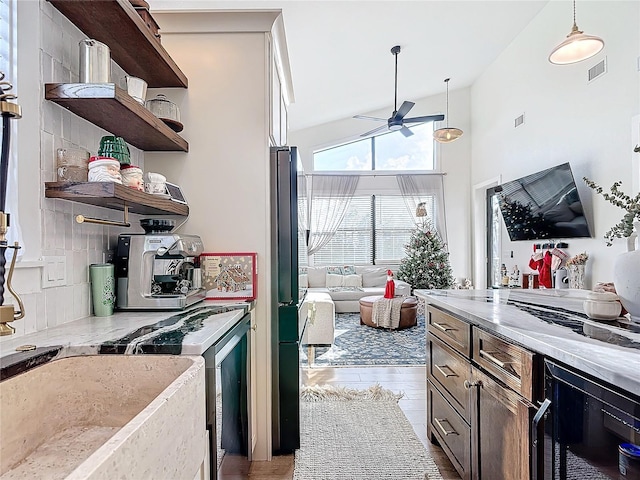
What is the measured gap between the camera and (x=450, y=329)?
6.24 feet

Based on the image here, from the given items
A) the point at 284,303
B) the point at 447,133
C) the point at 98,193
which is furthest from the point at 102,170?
the point at 447,133

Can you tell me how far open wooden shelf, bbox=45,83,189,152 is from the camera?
4.71ft

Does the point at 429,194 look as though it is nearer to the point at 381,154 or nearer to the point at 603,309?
the point at 381,154

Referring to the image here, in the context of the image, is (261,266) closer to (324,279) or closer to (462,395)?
(462,395)

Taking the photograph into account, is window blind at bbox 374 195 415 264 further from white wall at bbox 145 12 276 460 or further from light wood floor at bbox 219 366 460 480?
white wall at bbox 145 12 276 460

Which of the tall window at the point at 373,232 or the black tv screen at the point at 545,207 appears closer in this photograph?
the black tv screen at the point at 545,207

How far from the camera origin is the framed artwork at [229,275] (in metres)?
2.16

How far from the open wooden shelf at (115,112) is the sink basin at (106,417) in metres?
0.94

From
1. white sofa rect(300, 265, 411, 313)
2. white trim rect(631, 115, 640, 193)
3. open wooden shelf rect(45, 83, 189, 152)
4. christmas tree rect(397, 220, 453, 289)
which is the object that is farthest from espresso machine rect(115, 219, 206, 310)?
christmas tree rect(397, 220, 453, 289)

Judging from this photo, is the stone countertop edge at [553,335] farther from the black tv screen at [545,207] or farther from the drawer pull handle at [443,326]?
the black tv screen at [545,207]

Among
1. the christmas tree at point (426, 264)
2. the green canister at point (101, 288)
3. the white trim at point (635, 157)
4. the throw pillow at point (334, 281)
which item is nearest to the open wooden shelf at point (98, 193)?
the green canister at point (101, 288)

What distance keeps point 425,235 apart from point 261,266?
5564 millimetres

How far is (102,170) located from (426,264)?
6.30 meters

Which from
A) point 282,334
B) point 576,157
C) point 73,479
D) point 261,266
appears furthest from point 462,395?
point 576,157
